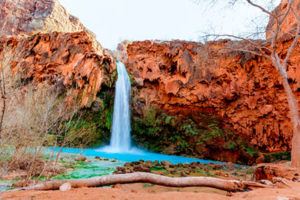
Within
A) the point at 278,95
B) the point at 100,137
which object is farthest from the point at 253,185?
the point at 100,137

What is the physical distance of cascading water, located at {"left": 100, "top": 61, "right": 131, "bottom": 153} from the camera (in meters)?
16.4

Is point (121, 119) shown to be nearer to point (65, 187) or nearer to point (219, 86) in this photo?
point (219, 86)

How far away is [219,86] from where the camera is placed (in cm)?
1477

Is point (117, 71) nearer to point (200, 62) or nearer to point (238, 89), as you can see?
point (200, 62)

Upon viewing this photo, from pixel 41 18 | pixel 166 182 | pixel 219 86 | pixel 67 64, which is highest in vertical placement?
pixel 41 18

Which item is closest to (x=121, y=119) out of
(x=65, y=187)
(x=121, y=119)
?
(x=121, y=119)

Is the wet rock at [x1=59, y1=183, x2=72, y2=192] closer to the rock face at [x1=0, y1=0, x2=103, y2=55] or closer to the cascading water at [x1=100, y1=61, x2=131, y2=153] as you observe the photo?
the cascading water at [x1=100, y1=61, x2=131, y2=153]

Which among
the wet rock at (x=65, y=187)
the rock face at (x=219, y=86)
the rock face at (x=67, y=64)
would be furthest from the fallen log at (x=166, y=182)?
the rock face at (x=67, y=64)

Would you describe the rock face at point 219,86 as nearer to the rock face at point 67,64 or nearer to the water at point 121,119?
the water at point 121,119

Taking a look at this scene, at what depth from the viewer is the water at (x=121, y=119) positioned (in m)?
16.4

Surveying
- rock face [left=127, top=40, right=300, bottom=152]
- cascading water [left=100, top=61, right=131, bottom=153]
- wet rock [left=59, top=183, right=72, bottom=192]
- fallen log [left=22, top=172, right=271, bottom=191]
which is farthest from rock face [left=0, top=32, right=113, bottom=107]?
wet rock [left=59, top=183, right=72, bottom=192]

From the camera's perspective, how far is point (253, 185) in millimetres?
3635

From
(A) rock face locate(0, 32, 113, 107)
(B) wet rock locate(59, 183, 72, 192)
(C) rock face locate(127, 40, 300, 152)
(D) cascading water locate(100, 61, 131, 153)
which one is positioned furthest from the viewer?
(D) cascading water locate(100, 61, 131, 153)

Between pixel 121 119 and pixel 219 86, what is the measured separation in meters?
9.10
